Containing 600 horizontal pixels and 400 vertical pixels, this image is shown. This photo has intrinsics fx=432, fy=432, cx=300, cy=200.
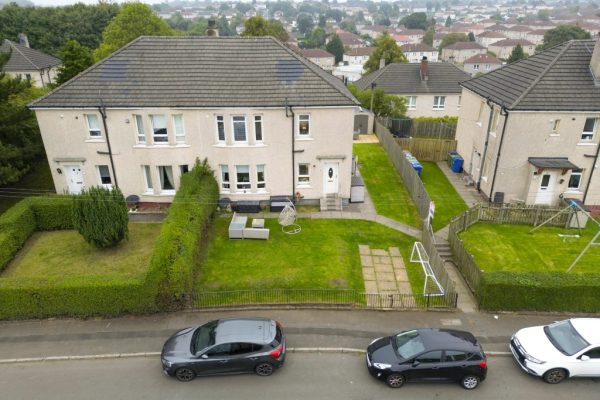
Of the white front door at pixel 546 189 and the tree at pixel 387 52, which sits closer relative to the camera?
the white front door at pixel 546 189

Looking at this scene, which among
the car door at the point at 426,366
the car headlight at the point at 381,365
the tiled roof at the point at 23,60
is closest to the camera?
the car door at the point at 426,366

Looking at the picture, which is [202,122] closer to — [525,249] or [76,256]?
[76,256]

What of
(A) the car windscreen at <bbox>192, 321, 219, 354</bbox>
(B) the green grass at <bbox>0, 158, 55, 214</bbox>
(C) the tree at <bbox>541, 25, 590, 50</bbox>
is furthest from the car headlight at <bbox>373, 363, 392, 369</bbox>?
(C) the tree at <bbox>541, 25, 590, 50</bbox>

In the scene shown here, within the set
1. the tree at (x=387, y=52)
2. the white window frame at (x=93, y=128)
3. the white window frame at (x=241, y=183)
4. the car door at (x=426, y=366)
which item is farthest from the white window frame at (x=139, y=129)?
the tree at (x=387, y=52)

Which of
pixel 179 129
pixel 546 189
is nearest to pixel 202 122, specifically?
→ pixel 179 129

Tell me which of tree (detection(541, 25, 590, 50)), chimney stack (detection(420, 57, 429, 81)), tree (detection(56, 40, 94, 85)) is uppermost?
tree (detection(56, 40, 94, 85))

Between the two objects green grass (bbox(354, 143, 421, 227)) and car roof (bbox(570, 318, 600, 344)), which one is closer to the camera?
car roof (bbox(570, 318, 600, 344))

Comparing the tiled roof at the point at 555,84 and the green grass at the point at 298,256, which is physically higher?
the tiled roof at the point at 555,84

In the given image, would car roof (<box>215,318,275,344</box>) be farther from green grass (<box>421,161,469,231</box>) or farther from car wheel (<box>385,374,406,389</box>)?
green grass (<box>421,161,469,231</box>)

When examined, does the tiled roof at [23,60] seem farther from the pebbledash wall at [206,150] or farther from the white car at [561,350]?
the white car at [561,350]
